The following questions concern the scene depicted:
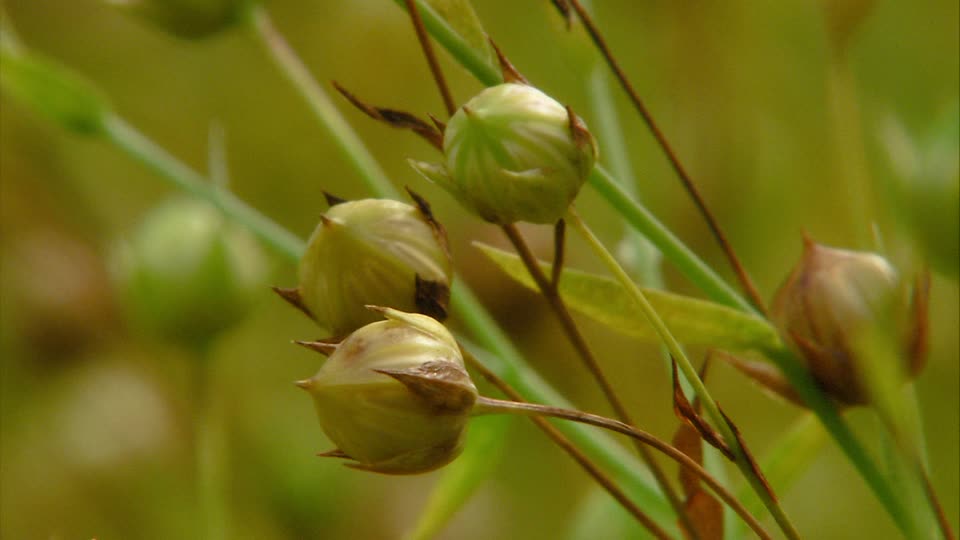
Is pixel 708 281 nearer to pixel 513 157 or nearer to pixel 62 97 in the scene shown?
pixel 513 157

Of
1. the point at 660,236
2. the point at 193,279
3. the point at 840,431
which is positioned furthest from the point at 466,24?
the point at 193,279

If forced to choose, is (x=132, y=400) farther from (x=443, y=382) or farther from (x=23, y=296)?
(x=443, y=382)

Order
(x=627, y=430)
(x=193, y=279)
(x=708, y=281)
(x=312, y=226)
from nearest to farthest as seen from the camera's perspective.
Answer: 1. (x=627, y=430)
2. (x=708, y=281)
3. (x=193, y=279)
4. (x=312, y=226)

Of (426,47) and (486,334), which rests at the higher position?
(426,47)

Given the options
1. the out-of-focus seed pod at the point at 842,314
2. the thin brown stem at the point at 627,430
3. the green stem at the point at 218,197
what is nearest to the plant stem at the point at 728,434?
the thin brown stem at the point at 627,430

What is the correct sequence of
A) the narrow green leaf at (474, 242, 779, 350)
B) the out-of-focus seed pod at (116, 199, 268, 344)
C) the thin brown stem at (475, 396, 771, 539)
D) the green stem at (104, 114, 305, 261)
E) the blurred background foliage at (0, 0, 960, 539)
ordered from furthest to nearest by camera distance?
the blurred background foliage at (0, 0, 960, 539) → the out-of-focus seed pod at (116, 199, 268, 344) → the green stem at (104, 114, 305, 261) → the narrow green leaf at (474, 242, 779, 350) → the thin brown stem at (475, 396, 771, 539)

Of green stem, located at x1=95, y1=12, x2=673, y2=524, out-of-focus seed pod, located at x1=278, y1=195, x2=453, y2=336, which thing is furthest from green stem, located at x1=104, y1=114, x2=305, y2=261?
out-of-focus seed pod, located at x1=278, y1=195, x2=453, y2=336

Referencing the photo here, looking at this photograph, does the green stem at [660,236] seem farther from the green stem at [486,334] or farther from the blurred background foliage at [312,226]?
the blurred background foliage at [312,226]

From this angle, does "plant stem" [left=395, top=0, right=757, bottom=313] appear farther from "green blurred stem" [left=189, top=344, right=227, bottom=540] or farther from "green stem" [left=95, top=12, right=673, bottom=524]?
"green blurred stem" [left=189, top=344, right=227, bottom=540]
